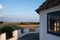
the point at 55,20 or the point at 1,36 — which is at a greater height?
the point at 55,20

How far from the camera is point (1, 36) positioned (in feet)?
46.8

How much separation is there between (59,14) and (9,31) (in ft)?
35.6

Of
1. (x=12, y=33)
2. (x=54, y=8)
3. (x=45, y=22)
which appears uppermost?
(x=54, y=8)

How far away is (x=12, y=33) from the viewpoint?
21250mm

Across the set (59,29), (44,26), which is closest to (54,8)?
(59,29)

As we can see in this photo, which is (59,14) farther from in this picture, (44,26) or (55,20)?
(44,26)

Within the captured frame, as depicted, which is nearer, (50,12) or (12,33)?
(50,12)

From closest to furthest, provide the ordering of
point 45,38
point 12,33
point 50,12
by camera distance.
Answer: point 50,12
point 45,38
point 12,33

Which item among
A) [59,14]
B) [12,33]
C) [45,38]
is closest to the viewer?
[59,14]

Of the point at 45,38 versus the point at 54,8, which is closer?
the point at 54,8

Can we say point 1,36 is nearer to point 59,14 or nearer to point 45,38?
point 45,38

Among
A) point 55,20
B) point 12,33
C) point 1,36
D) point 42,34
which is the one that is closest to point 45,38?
point 42,34

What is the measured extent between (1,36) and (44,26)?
3759 millimetres

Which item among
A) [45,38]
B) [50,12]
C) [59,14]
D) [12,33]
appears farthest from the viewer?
[12,33]
